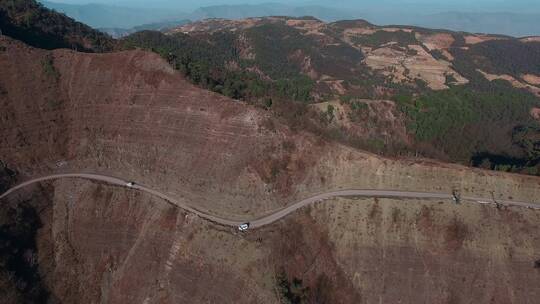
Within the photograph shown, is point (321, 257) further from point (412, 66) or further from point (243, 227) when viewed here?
point (412, 66)

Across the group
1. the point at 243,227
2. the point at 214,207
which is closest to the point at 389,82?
the point at 214,207

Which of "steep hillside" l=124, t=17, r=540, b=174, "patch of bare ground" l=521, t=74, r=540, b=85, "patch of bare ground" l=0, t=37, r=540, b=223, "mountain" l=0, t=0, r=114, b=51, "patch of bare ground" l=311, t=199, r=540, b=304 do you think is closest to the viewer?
"patch of bare ground" l=311, t=199, r=540, b=304

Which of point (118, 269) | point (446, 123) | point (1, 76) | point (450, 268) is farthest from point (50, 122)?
point (446, 123)

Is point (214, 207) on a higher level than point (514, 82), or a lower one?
lower

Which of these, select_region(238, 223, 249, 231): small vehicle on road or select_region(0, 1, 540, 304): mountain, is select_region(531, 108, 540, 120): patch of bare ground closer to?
select_region(0, 1, 540, 304): mountain

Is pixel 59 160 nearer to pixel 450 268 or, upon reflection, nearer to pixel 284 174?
pixel 284 174

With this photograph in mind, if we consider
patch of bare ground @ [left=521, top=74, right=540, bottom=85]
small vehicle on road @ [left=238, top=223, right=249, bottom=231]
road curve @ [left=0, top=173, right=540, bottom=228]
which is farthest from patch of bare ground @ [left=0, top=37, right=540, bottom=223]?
patch of bare ground @ [left=521, top=74, right=540, bottom=85]

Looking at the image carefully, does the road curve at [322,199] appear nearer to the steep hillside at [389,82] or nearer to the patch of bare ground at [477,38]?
the steep hillside at [389,82]
